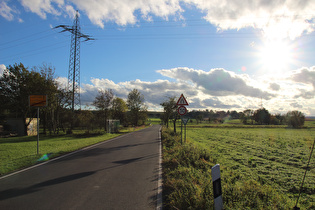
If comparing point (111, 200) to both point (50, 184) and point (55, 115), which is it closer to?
point (50, 184)

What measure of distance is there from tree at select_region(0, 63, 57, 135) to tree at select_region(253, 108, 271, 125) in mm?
95912

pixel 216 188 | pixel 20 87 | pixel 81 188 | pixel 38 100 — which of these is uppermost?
pixel 20 87

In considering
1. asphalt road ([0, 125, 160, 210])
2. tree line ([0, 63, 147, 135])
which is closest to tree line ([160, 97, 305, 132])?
tree line ([0, 63, 147, 135])

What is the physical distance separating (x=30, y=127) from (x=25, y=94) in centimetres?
720

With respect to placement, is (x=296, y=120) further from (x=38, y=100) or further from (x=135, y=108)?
(x=38, y=100)

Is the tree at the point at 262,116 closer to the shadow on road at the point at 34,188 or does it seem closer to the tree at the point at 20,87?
the tree at the point at 20,87

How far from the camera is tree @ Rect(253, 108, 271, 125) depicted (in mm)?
95500

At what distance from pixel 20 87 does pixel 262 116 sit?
99340mm

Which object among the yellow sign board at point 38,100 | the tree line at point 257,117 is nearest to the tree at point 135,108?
the tree line at point 257,117

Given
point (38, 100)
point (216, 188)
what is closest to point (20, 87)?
point (38, 100)

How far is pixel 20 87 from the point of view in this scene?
94.5 ft

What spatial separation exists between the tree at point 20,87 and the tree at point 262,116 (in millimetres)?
95912

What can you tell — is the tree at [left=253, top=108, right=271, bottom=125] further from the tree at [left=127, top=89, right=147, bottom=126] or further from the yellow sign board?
the yellow sign board

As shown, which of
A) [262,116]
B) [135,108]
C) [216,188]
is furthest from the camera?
[262,116]
